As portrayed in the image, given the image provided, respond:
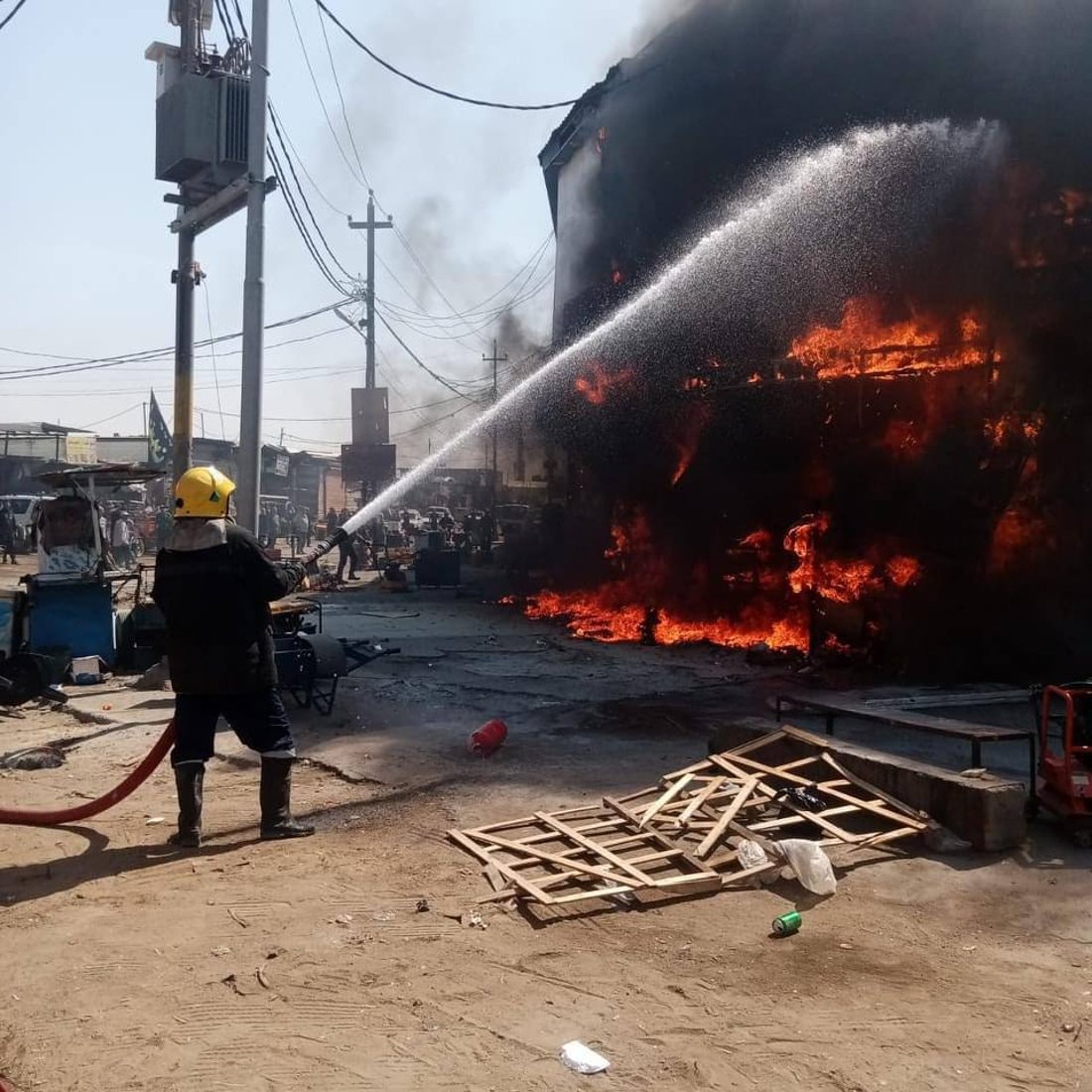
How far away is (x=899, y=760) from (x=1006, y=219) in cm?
957

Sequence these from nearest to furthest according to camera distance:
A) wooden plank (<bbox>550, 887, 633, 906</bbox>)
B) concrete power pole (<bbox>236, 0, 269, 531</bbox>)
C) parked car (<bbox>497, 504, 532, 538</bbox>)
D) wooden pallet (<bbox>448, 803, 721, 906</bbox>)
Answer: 1. wooden plank (<bbox>550, 887, 633, 906</bbox>)
2. wooden pallet (<bbox>448, 803, 721, 906</bbox>)
3. concrete power pole (<bbox>236, 0, 269, 531</bbox>)
4. parked car (<bbox>497, 504, 532, 538</bbox>)

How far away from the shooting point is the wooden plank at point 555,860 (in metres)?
4.55

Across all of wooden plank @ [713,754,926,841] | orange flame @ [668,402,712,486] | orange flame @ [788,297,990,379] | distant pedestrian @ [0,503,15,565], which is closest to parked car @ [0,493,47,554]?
distant pedestrian @ [0,503,15,565]

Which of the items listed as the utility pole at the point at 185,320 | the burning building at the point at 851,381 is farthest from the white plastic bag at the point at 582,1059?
the utility pole at the point at 185,320

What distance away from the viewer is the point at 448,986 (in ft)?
11.8

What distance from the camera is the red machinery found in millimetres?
5211

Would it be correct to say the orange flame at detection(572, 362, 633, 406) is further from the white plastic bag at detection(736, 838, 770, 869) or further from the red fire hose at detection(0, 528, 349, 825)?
the white plastic bag at detection(736, 838, 770, 869)

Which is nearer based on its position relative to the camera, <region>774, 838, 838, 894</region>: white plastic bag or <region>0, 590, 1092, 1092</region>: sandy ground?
<region>0, 590, 1092, 1092</region>: sandy ground

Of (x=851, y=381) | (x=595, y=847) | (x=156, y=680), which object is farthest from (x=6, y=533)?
(x=595, y=847)

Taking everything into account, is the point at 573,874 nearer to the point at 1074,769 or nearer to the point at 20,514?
the point at 1074,769

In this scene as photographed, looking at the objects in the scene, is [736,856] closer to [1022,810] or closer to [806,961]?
[806,961]

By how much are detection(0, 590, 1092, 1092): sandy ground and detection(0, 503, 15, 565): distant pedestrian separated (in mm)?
24481

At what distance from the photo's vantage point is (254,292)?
9156 millimetres

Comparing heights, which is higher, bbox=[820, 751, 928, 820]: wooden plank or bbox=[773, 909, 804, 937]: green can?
bbox=[820, 751, 928, 820]: wooden plank
